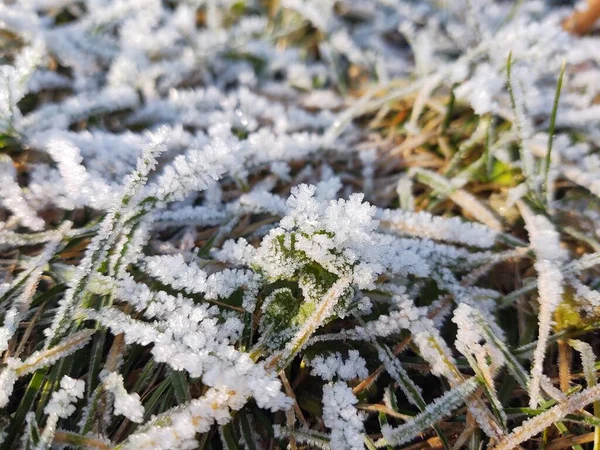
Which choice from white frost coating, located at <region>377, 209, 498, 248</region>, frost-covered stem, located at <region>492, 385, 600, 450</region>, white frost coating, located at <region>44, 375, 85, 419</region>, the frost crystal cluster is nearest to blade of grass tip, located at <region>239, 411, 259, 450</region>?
the frost crystal cluster

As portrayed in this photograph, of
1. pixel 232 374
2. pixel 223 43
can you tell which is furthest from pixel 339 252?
pixel 223 43

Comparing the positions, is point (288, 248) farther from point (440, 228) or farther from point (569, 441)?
point (569, 441)

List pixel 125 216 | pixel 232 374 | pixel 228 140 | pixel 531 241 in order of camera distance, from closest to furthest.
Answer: pixel 232 374
pixel 125 216
pixel 531 241
pixel 228 140

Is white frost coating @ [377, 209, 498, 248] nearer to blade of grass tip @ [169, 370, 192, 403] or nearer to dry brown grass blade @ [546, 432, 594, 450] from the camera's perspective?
dry brown grass blade @ [546, 432, 594, 450]

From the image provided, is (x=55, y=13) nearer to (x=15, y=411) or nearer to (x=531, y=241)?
(x=15, y=411)

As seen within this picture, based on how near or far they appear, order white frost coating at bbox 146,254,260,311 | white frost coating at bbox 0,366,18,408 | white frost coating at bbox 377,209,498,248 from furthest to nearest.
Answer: white frost coating at bbox 377,209,498,248 < white frost coating at bbox 146,254,260,311 < white frost coating at bbox 0,366,18,408

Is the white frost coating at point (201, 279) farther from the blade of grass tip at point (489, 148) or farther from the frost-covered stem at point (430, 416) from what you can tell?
the blade of grass tip at point (489, 148)

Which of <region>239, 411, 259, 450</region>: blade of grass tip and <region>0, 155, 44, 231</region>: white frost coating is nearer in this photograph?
<region>239, 411, 259, 450</region>: blade of grass tip
